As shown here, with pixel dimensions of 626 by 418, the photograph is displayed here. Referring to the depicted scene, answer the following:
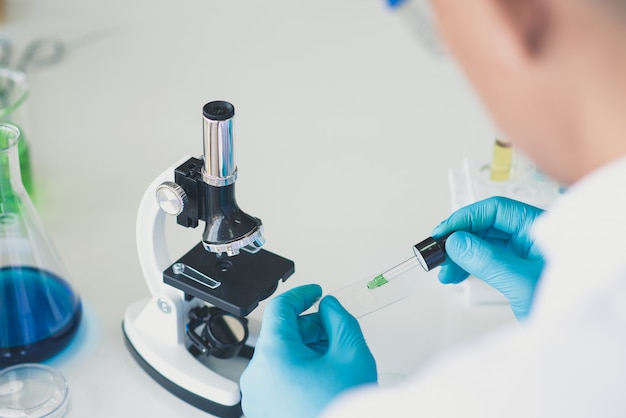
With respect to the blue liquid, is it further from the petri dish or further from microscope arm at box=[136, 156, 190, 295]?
microscope arm at box=[136, 156, 190, 295]

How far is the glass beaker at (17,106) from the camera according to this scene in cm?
146

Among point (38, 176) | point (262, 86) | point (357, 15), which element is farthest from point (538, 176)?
point (38, 176)

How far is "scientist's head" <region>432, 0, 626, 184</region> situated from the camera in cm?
68

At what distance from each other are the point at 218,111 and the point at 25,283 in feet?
1.39

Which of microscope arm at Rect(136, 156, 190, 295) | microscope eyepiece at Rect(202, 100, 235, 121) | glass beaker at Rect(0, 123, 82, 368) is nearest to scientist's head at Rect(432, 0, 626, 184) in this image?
microscope eyepiece at Rect(202, 100, 235, 121)

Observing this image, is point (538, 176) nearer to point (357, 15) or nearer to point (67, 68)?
point (357, 15)

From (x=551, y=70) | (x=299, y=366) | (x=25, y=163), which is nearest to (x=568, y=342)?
(x=551, y=70)

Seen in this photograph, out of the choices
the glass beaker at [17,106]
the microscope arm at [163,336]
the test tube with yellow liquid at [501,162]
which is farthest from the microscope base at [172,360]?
the test tube with yellow liquid at [501,162]

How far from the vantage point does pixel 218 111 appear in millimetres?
1021

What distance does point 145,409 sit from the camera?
47.5 inches

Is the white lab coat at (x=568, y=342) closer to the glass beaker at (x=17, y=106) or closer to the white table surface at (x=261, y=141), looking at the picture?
the white table surface at (x=261, y=141)

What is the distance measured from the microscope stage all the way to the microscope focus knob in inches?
4.0

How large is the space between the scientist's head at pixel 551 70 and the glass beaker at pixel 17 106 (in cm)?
91

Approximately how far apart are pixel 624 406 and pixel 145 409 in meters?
0.70
